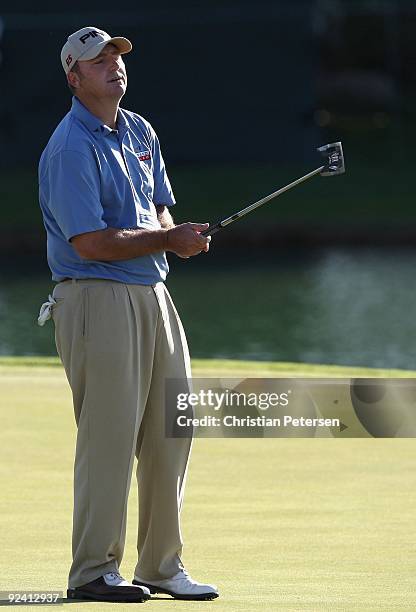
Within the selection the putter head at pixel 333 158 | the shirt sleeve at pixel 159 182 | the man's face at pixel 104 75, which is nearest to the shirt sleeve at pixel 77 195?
the man's face at pixel 104 75

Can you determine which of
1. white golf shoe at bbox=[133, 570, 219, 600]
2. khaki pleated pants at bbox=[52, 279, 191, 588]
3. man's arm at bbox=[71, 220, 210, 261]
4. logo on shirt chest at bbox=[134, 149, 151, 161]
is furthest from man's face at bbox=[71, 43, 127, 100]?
white golf shoe at bbox=[133, 570, 219, 600]

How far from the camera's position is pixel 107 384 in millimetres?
4363

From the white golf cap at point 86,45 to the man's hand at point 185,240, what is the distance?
50 centimetres

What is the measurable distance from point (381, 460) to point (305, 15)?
25.0 meters

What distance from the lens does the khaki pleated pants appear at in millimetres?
4371

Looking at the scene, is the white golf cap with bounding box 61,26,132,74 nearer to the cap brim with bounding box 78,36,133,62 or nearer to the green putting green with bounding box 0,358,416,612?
the cap brim with bounding box 78,36,133,62

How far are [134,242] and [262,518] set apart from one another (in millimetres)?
1654

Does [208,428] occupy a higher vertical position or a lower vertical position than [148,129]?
lower

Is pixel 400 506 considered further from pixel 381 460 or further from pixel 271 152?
pixel 271 152

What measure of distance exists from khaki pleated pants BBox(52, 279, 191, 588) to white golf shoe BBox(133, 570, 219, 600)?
0.10ft

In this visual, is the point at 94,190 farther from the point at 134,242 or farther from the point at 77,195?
the point at 134,242

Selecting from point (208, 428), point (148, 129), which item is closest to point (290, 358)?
point (208, 428)

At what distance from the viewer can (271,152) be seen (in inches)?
1188

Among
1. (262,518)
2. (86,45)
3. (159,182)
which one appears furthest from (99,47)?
(262,518)
